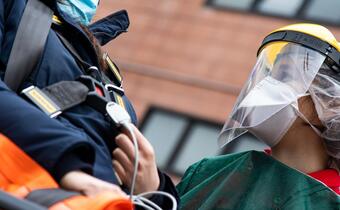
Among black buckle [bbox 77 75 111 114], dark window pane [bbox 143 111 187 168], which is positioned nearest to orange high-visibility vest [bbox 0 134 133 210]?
black buckle [bbox 77 75 111 114]

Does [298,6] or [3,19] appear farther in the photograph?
[298,6]

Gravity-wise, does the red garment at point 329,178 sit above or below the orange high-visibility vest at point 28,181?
below

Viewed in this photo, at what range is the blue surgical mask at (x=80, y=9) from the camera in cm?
178

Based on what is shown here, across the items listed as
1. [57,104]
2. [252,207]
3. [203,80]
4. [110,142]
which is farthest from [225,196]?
[203,80]

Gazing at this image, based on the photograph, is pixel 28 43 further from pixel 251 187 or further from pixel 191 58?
pixel 191 58

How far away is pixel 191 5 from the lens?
9633mm

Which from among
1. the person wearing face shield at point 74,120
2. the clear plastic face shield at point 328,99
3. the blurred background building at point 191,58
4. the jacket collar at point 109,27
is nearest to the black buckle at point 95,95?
the person wearing face shield at point 74,120

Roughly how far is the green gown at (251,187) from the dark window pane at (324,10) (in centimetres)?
689

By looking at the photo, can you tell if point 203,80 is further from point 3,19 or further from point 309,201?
point 3,19

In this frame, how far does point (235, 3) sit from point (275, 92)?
24.3 ft

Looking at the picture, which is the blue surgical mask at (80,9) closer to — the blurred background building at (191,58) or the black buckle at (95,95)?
the black buckle at (95,95)

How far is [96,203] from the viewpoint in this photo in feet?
3.81

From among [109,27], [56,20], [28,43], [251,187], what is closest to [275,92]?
[251,187]

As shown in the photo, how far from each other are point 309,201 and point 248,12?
7385mm
